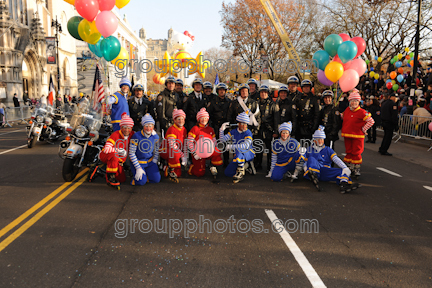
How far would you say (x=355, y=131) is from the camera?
24.3 feet

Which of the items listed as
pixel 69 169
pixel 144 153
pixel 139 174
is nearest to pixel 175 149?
pixel 144 153

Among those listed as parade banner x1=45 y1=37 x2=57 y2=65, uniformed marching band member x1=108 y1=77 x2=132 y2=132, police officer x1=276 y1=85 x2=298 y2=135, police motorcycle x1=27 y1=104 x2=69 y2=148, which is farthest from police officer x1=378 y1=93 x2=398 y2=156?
parade banner x1=45 y1=37 x2=57 y2=65

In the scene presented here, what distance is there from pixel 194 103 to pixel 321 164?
3527 mm

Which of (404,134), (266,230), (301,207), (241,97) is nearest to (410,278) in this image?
(266,230)

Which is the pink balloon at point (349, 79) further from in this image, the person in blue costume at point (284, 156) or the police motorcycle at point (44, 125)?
the police motorcycle at point (44, 125)

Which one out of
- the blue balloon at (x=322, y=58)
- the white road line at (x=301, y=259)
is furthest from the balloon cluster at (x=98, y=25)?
the white road line at (x=301, y=259)

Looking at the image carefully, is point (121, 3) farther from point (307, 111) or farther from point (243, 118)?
point (307, 111)

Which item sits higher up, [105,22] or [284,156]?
[105,22]

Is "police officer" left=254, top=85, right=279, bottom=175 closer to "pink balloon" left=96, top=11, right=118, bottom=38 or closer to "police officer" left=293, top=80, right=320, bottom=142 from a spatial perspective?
"police officer" left=293, top=80, right=320, bottom=142

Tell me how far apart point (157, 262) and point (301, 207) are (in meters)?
2.81

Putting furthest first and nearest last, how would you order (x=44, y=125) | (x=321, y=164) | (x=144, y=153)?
(x=44, y=125), (x=321, y=164), (x=144, y=153)

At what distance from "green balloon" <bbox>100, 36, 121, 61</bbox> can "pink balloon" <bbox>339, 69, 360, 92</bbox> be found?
7624 mm

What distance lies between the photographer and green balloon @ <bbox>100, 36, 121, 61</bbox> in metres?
11.0

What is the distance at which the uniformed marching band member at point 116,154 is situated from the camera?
618 cm
